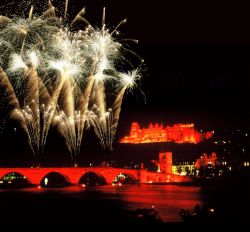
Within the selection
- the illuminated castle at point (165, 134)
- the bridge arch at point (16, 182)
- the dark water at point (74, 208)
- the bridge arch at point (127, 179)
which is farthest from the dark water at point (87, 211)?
the illuminated castle at point (165, 134)

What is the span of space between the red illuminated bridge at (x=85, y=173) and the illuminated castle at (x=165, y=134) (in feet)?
86.9

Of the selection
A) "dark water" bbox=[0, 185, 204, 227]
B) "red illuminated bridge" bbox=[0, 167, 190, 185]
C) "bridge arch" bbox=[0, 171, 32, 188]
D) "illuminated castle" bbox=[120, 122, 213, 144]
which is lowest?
"dark water" bbox=[0, 185, 204, 227]

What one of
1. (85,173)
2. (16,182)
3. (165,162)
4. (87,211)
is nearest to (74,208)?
(87,211)

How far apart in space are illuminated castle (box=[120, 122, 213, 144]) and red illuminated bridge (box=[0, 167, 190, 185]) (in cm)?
2647

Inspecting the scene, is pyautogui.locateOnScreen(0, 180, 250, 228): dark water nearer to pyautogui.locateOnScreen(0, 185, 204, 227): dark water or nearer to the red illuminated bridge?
pyautogui.locateOnScreen(0, 185, 204, 227): dark water

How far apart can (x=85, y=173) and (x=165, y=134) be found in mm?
49609

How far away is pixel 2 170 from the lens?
3056 inches

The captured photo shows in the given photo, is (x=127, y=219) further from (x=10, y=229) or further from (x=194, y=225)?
(x=10, y=229)

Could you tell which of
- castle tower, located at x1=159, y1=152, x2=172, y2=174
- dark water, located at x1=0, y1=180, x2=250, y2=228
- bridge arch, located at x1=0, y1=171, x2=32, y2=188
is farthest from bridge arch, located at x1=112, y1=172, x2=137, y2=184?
dark water, located at x1=0, y1=180, x2=250, y2=228

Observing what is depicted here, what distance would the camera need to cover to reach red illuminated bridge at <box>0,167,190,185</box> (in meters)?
80.6

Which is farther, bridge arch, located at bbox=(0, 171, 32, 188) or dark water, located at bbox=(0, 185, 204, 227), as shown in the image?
bridge arch, located at bbox=(0, 171, 32, 188)

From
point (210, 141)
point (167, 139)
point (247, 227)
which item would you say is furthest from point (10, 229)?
point (167, 139)

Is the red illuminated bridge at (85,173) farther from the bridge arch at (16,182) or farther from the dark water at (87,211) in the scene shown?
the dark water at (87,211)

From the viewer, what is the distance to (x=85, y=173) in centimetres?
9025
